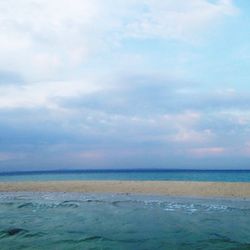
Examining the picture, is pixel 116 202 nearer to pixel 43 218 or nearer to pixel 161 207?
pixel 161 207

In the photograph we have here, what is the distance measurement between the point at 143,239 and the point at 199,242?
84.1 inches

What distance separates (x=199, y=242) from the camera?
1421 cm

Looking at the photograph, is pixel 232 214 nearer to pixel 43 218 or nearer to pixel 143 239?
pixel 143 239

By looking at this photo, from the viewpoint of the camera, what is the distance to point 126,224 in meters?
18.0

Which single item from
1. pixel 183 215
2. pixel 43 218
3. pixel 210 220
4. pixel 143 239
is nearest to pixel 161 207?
pixel 183 215

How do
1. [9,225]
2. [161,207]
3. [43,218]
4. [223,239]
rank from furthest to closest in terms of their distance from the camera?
1. [161,207]
2. [43,218]
3. [9,225]
4. [223,239]

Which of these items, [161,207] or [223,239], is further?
[161,207]

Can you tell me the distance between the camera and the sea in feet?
46.0

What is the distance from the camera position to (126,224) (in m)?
18.0

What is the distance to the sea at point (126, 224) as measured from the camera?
46.0ft

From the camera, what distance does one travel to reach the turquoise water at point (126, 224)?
14047 millimetres

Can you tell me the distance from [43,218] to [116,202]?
7.32 meters

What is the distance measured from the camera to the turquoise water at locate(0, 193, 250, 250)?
46.1 feet

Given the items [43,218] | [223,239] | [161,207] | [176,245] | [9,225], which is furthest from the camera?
[161,207]
